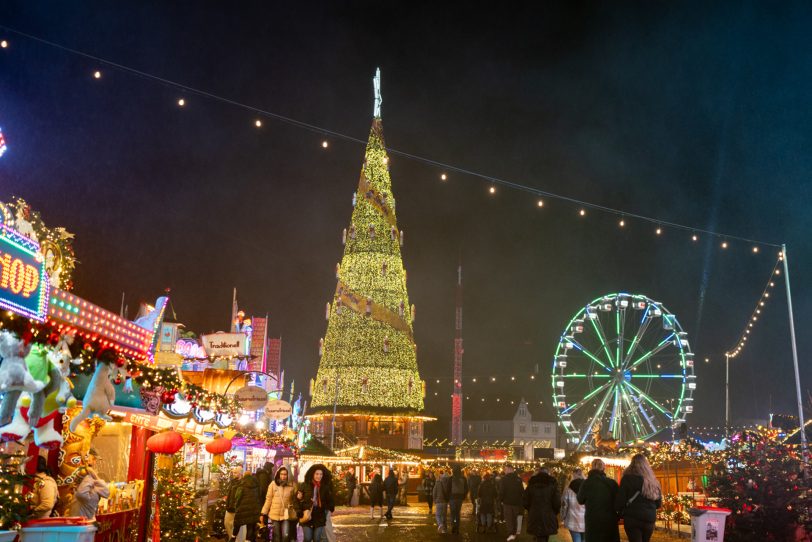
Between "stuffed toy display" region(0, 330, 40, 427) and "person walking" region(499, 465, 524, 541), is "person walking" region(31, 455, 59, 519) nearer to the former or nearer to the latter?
"stuffed toy display" region(0, 330, 40, 427)

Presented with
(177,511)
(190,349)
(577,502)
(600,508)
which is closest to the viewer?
(600,508)

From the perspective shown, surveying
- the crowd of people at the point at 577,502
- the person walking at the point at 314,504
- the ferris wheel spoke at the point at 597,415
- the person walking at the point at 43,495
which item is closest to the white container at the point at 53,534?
the person walking at the point at 43,495

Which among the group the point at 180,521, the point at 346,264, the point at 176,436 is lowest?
the point at 180,521

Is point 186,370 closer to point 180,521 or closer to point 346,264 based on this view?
point 180,521

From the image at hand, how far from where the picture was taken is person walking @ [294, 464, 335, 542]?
464 inches

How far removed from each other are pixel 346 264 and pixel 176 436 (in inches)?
1608

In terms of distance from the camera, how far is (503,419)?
9350 cm

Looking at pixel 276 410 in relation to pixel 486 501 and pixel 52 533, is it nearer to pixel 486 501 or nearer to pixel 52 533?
pixel 486 501

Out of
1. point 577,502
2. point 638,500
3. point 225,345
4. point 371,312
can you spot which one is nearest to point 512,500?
point 577,502

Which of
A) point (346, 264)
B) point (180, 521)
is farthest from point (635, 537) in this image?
point (346, 264)

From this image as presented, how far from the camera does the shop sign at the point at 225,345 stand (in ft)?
77.0

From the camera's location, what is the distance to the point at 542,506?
1358cm

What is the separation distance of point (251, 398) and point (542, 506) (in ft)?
22.4

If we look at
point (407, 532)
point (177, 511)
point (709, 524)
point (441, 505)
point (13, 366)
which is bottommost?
point (407, 532)
